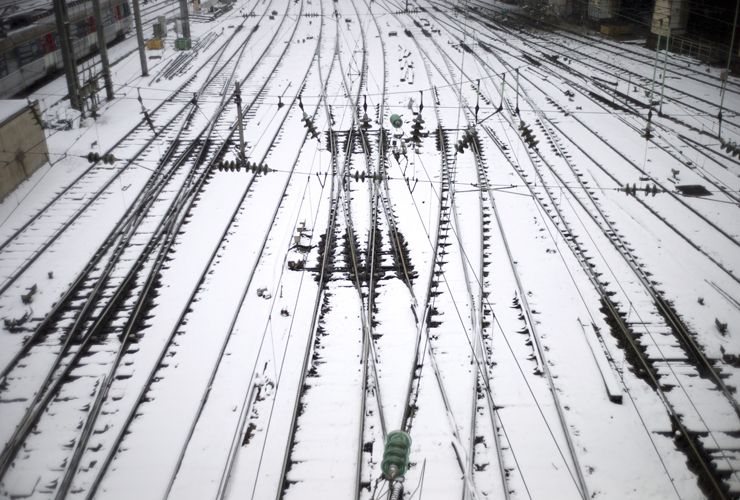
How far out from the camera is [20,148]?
14266mm

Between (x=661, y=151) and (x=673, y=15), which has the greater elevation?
(x=673, y=15)

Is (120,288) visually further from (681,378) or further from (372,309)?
(681,378)

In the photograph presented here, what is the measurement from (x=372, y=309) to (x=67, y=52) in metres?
14.5

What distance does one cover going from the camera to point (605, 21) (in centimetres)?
3256

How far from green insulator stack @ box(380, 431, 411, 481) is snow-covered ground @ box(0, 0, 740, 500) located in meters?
0.87

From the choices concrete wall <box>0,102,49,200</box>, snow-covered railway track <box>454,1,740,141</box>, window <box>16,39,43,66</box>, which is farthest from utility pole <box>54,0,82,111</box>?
snow-covered railway track <box>454,1,740,141</box>

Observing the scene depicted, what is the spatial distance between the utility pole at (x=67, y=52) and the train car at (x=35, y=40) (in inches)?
77.0

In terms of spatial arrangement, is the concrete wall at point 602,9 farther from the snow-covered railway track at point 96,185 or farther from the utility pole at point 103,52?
the utility pole at point 103,52

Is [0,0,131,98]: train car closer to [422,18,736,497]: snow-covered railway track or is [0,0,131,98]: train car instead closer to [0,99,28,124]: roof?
[0,99,28,124]: roof

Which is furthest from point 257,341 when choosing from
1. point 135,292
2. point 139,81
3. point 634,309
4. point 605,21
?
point 605,21

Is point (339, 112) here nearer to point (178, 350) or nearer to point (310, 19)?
point (178, 350)

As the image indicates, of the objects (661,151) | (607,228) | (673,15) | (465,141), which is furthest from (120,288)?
(673,15)

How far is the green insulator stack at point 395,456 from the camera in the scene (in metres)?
5.81

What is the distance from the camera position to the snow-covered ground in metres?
7.00
